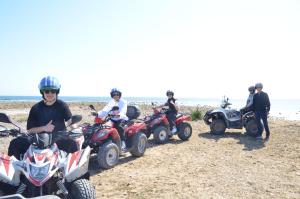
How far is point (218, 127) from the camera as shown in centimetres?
1366

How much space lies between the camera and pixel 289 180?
673 centimetres

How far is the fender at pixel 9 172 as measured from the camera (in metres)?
3.87

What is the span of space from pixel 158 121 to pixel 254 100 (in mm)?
3487

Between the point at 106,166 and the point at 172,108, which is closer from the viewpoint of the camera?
the point at 106,166

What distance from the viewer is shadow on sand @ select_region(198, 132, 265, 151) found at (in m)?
10.7

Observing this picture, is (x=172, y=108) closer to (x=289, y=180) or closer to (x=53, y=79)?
(x=289, y=180)

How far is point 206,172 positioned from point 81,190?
12.7ft

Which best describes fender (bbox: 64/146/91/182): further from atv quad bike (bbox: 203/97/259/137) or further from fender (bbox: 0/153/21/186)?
atv quad bike (bbox: 203/97/259/137)

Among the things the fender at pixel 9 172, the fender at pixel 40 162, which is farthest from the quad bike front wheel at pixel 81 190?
the fender at pixel 9 172

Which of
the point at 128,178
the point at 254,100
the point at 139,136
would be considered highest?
the point at 254,100

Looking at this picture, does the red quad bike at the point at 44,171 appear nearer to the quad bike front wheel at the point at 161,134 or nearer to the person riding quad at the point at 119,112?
the person riding quad at the point at 119,112

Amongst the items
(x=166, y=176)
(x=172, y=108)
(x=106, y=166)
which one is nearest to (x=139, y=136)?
(x=106, y=166)

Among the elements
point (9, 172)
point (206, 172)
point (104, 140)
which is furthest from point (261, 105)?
point (9, 172)

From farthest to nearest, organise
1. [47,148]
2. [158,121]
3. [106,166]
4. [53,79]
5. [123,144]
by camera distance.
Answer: [158,121], [123,144], [106,166], [53,79], [47,148]
